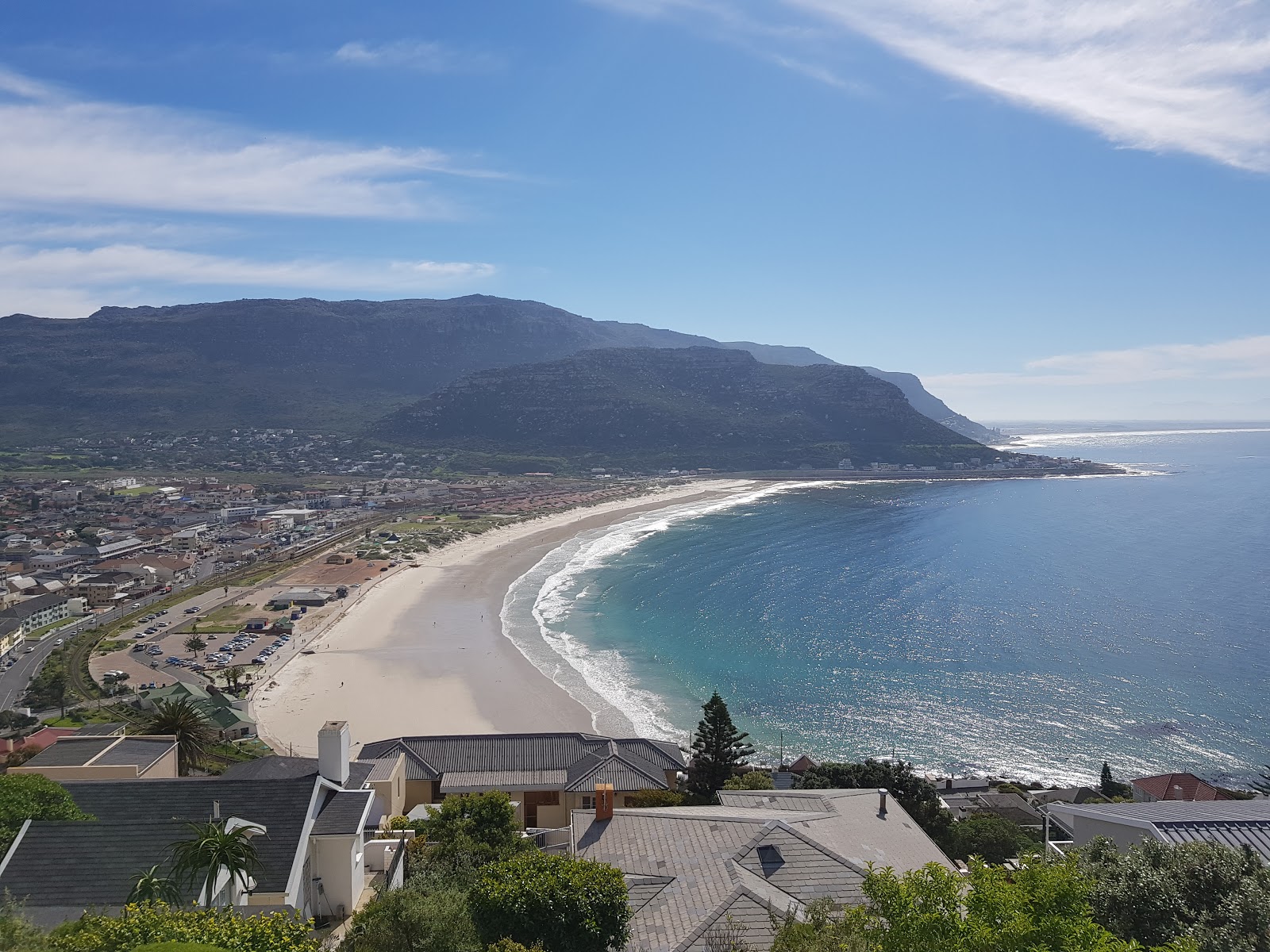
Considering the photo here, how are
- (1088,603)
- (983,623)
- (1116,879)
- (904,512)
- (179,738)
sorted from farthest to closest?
(904,512)
(1088,603)
(983,623)
(179,738)
(1116,879)

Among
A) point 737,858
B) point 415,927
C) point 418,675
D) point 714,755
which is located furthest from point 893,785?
point 418,675

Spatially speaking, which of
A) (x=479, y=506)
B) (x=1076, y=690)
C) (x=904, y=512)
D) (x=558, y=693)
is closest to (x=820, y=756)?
(x=558, y=693)

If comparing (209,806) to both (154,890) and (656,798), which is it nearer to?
(154,890)

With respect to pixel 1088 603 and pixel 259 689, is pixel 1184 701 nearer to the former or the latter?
pixel 1088 603

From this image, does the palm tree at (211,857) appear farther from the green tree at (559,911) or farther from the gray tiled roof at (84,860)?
the green tree at (559,911)

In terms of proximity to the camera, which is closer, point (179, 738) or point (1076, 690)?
point (179, 738)

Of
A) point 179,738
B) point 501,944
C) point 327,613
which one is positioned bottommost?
point 327,613

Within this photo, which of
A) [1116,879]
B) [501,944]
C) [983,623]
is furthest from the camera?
[983,623]

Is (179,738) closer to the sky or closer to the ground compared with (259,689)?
closer to the sky
